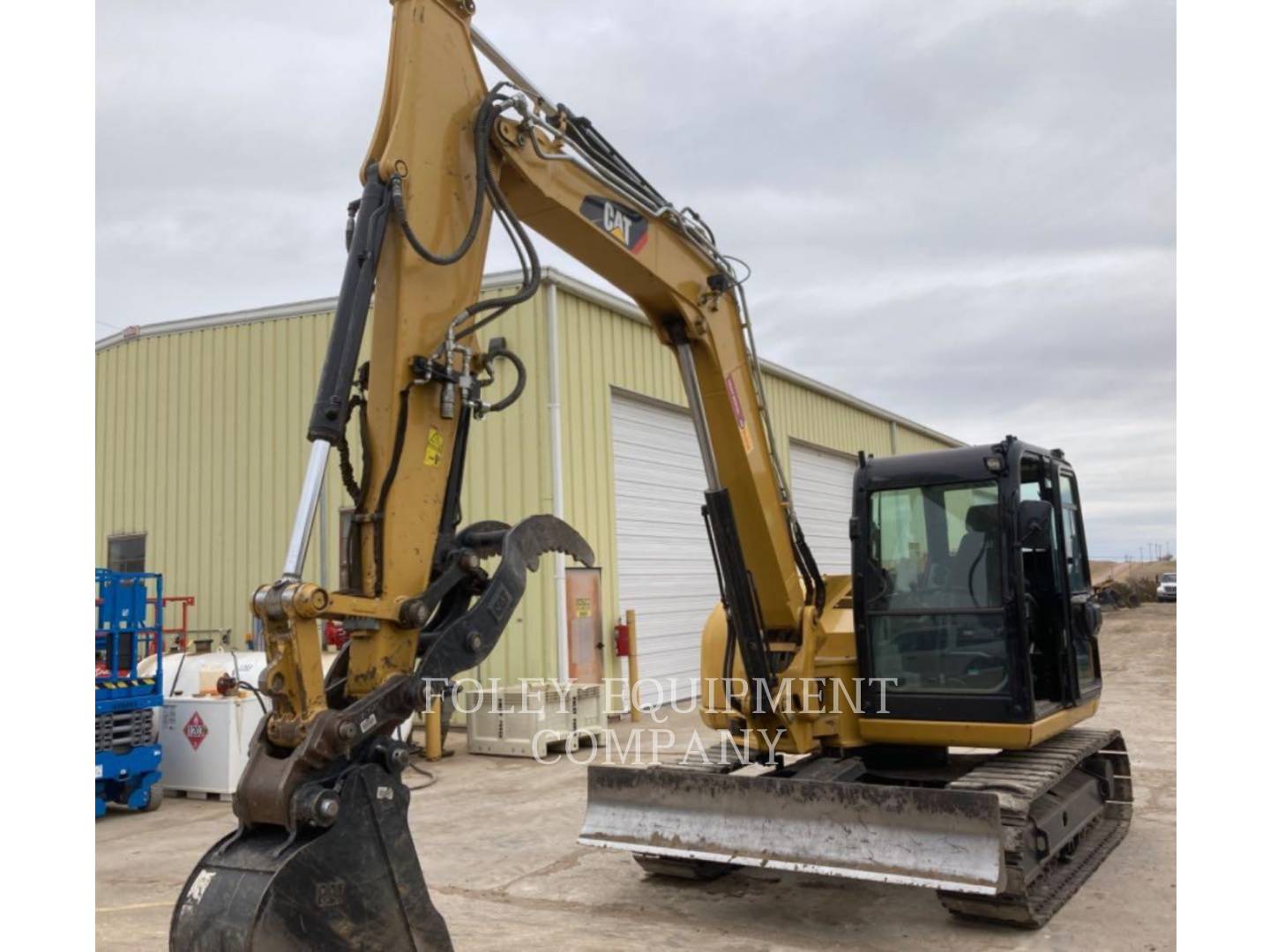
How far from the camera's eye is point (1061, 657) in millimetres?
6945

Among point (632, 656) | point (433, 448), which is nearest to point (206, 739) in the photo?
point (632, 656)

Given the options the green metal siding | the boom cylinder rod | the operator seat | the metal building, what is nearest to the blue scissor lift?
the green metal siding

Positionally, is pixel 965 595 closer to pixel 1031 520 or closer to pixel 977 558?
pixel 977 558

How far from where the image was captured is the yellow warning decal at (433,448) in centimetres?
461

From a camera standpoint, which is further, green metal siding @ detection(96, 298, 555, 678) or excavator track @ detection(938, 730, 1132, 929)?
green metal siding @ detection(96, 298, 555, 678)

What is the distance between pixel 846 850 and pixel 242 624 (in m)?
11.6

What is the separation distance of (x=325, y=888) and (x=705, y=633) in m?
3.79

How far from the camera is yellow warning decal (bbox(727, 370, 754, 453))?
6.60m

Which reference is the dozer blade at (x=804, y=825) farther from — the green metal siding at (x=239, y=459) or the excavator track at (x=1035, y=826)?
the green metal siding at (x=239, y=459)

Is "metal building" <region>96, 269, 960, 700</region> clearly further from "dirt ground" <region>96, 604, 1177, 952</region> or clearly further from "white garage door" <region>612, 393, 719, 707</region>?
"dirt ground" <region>96, 604, 1177, 952</region>

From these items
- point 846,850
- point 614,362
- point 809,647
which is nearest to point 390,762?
point 846,850

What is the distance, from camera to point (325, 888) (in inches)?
153

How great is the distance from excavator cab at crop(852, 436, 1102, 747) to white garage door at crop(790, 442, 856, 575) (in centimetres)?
1358

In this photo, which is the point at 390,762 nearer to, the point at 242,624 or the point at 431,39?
the point at 431,39
